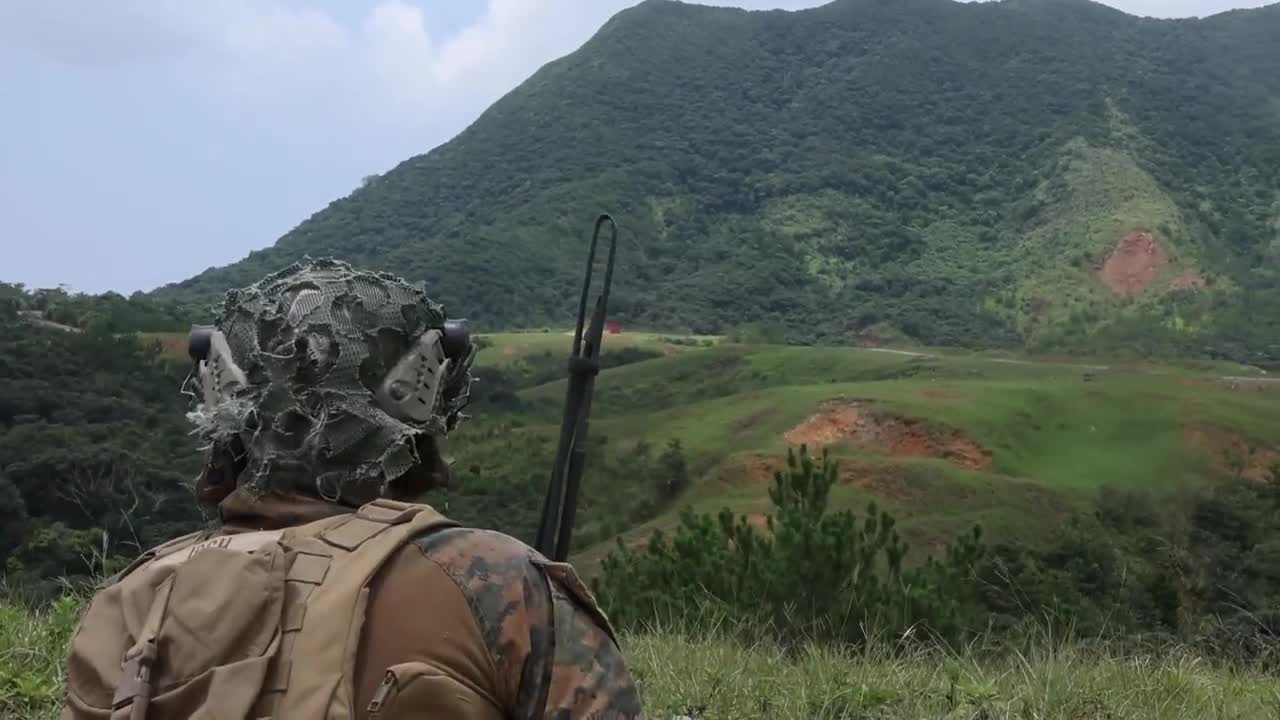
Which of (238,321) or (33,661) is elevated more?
(238,321)

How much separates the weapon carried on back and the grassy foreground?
1.54 metres

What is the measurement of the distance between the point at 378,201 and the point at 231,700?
103 metres

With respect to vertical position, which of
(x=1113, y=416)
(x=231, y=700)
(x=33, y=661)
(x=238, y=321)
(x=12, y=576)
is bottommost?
(x=1113, y=416)


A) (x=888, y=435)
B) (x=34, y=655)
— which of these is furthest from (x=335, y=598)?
(x=888, y=435)

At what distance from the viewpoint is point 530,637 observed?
1.56 m

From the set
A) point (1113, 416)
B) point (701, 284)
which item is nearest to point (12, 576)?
point (1113, 416)

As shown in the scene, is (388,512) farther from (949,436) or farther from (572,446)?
(949,436)

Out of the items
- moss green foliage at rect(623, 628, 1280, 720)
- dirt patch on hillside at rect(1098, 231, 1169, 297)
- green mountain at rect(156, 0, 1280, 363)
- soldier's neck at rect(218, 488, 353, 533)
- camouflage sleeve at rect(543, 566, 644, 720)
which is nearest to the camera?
camouflage sleeve at rect(543, 566, 644, 720)

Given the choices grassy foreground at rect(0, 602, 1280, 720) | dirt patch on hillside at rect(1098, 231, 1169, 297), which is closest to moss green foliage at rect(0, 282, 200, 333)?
grassy foreground at rect(0, 602, 1280, 720)

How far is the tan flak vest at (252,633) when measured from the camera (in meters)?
1.46

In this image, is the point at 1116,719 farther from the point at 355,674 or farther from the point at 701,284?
the point at 701,284

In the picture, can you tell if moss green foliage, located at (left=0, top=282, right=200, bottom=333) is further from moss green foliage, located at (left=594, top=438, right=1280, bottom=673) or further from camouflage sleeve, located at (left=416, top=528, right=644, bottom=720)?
camouflage sleeve, located at (left=416, top=528, right=644, bottom=720)

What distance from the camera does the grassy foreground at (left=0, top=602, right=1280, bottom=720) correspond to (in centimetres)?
429

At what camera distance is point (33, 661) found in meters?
4.86
